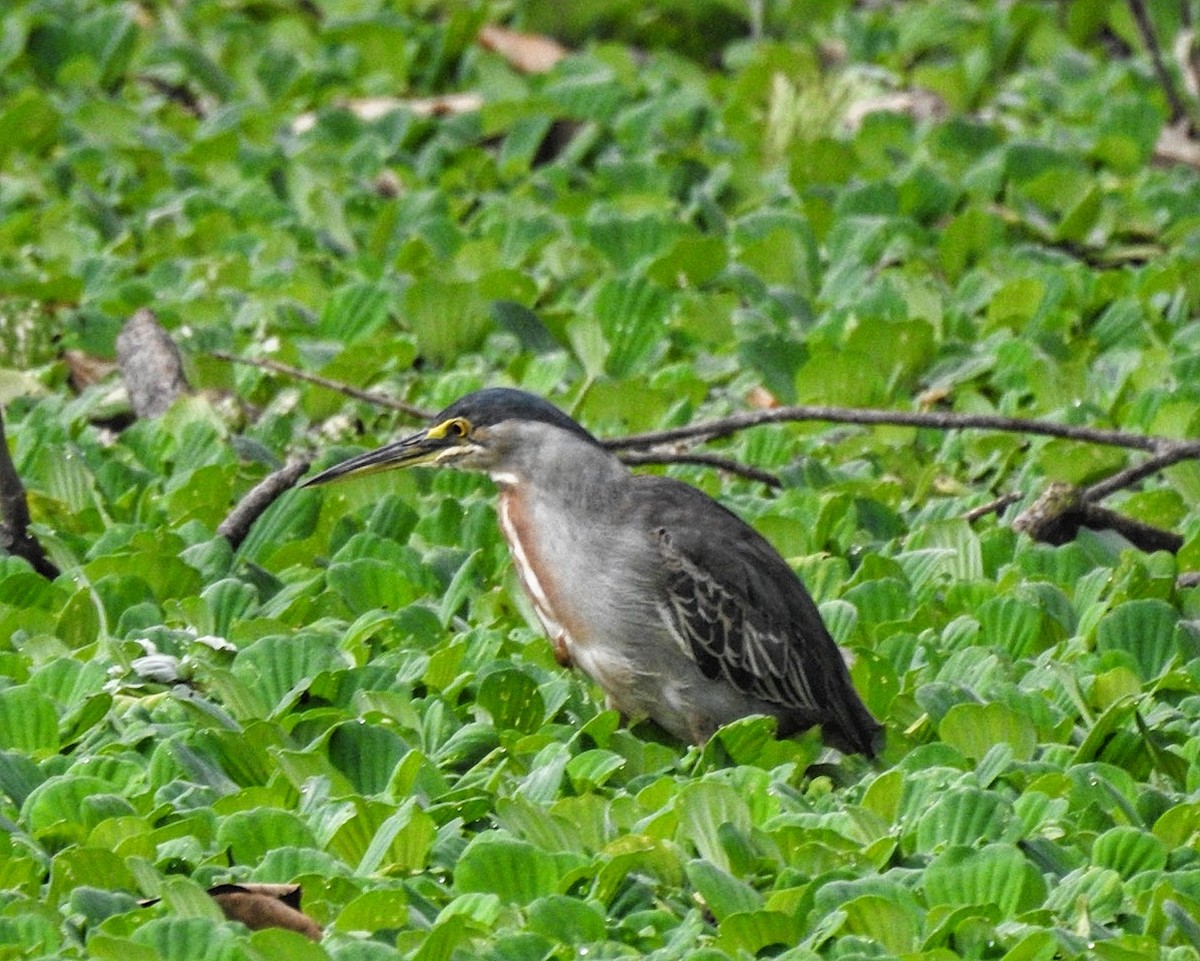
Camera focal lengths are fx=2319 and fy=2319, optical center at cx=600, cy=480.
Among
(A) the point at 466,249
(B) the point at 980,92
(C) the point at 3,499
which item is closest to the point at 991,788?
(C) the point at 3,499

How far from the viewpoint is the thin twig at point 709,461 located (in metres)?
6.04

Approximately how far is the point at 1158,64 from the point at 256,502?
456 centimetres

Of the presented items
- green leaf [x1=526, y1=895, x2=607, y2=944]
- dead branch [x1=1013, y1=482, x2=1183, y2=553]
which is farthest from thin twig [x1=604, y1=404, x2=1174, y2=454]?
green leaf [x1=526, y1=895, x2=607, y2=944]

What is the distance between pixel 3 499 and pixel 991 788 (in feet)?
7.94

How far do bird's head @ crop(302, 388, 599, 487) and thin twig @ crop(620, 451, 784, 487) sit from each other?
0.77 metres

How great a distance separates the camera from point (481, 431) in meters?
5.29

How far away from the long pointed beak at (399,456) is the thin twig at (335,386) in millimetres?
725

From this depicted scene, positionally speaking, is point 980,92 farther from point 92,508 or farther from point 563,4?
point 92,508

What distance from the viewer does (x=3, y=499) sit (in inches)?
215

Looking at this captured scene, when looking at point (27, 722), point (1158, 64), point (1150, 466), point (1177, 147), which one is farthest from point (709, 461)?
point (1177, 147)

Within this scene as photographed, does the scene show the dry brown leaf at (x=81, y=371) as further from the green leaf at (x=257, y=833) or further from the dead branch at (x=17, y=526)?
the green leaf at (x=257, y=833)

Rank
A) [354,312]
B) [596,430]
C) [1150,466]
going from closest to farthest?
[1150,466], [596,430], [354,312]

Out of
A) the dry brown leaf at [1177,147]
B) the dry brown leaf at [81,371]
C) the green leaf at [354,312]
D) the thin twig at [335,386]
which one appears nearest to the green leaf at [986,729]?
the thin twig at [335,386]

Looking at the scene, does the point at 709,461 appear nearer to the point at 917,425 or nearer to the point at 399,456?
the point at 917,425
